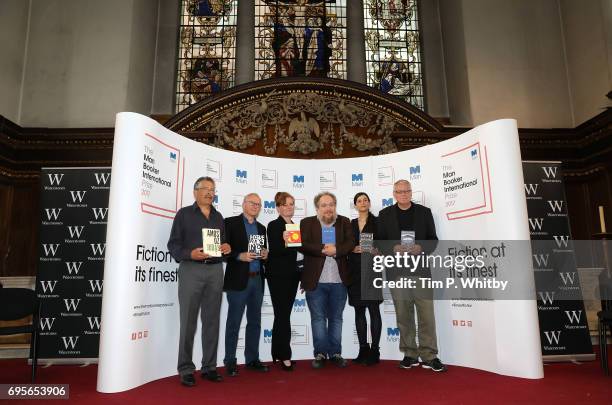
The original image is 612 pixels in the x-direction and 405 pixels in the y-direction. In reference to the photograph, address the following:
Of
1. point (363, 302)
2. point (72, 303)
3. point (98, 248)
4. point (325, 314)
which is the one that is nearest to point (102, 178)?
point (98, 248)

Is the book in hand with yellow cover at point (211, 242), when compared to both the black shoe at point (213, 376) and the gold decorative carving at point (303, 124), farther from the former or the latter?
the gold decorative carving at point (303, 124)

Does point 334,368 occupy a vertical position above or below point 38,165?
below

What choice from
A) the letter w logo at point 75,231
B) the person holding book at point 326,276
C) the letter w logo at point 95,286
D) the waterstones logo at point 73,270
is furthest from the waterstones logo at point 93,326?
the person holding book at point 326,276

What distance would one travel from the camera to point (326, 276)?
436 cm

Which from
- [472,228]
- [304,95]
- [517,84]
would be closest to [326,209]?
[472,228]

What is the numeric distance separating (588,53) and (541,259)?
4350 millimetres

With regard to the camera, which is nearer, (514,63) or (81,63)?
(81,63)

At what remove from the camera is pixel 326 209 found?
4.41m

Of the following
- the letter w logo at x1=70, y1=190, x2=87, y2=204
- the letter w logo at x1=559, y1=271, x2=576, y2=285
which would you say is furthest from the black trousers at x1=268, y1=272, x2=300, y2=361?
the letter w logo at x1=559, y1=271, x2=576, y2=285

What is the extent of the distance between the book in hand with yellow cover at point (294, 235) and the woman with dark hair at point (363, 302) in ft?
1.83

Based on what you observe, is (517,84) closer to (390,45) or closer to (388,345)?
(390,45)

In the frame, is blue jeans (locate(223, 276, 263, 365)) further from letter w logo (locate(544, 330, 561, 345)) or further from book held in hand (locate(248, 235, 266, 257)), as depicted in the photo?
letter w logo (locate(544, 330, 561, 345))

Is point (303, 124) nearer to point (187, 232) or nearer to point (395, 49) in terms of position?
point (395, 49)

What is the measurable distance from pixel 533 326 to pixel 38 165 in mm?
7452
